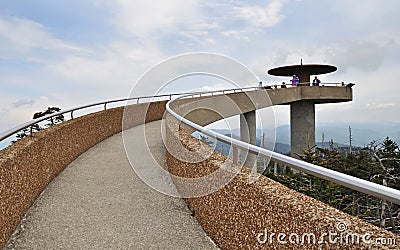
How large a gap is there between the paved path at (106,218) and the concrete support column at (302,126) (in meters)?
31.2

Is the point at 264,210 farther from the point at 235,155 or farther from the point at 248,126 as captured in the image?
the point at 248,126

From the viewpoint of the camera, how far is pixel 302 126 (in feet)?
131

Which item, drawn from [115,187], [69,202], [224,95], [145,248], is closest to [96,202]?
[69,202]

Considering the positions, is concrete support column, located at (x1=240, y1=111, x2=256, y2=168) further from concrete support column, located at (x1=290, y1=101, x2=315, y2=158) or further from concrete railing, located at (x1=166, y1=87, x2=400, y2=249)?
concrete railing, located at (x1=166, y1=87, x2=400, y2=249)

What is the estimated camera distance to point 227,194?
5328 mm

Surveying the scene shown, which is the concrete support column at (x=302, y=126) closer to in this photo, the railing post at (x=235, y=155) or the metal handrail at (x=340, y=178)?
the railing post at (x=235, y=155)

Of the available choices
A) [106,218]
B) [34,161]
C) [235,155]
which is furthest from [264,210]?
[34,161]

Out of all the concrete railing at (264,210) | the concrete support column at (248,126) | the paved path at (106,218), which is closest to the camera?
the concrete railing at (264,210)

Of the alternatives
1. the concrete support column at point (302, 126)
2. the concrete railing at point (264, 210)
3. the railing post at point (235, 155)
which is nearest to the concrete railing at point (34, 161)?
the concrete railing at point (264, 210)

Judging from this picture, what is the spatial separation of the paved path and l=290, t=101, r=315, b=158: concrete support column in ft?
102

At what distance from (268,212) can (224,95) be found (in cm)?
2042

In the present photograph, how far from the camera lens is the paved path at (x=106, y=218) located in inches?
228

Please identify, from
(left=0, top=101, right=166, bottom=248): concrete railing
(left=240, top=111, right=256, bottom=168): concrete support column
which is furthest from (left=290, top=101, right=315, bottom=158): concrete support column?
(left=0, top=101, right=166, bottom=248): concrete railing

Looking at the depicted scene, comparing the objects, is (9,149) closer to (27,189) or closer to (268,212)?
(27,189)
